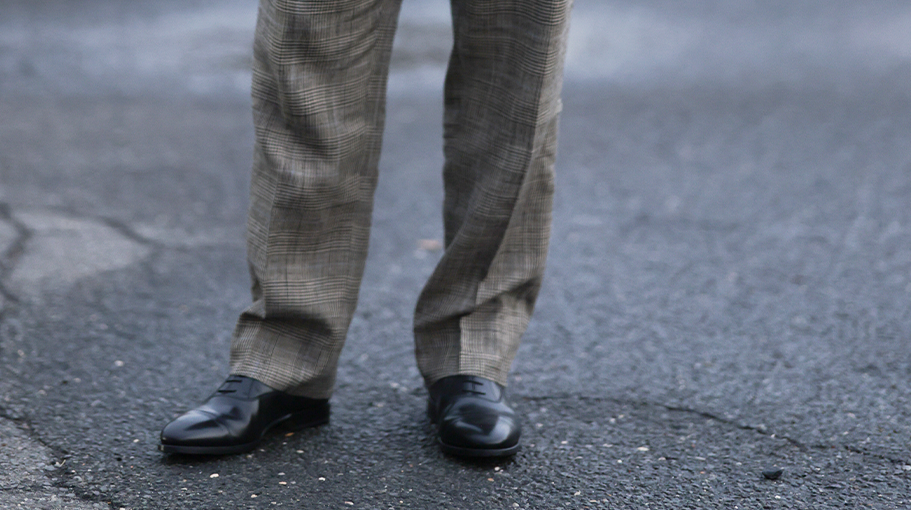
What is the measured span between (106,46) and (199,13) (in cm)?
117

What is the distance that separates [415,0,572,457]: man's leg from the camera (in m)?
1.59

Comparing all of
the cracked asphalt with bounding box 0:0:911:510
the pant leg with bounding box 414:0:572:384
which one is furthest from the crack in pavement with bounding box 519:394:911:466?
the pant leg with bounding box 414:0:572:384

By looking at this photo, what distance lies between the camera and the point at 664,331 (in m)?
2.24

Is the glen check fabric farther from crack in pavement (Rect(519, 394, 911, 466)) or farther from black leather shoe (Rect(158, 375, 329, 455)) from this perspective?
crack in pavement (Rect(519, 394, 911, 466))

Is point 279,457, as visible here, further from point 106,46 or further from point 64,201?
point 106,46

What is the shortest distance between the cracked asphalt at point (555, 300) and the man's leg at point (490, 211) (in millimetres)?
106

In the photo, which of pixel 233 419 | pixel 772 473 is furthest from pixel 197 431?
pixel 772 473

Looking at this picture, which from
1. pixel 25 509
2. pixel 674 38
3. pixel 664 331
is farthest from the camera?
pixel 674 38

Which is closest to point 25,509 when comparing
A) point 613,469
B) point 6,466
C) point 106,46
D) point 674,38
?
point 6,466

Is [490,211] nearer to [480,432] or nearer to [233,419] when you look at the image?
[480,432]

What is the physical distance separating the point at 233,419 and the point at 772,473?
912mm

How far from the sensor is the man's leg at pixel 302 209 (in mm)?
1506

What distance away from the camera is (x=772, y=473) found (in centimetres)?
160

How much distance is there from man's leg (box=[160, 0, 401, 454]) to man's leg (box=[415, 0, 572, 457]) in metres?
0.15
